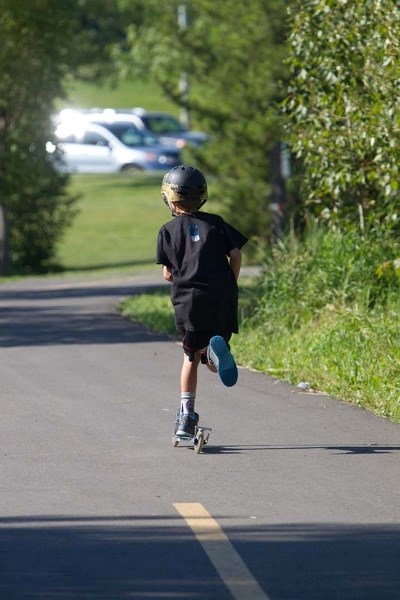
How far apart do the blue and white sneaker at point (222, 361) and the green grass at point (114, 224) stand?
20.9 m

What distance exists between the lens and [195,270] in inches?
318

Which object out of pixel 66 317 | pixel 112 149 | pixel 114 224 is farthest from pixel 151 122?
pixel 66 317

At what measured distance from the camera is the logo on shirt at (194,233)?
8133 mm

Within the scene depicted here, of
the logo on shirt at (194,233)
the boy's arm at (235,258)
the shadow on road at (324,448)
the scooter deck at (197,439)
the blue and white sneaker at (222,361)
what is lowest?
A: the shadow on road at (324,448)

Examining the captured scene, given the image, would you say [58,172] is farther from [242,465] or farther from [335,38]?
[242,465]

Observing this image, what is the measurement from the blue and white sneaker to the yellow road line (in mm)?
1331

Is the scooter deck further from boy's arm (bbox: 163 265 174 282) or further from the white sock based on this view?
boy's arm (bbox: 163 265 174 282)

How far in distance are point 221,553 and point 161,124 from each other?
150 feet

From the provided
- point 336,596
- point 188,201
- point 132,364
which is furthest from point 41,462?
point 132,364

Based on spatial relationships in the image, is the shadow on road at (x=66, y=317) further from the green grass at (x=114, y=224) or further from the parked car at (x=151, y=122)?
the parked car at (x=151, y=122)

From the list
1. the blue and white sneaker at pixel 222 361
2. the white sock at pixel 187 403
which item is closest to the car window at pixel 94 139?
the white sock at pixel 187 403

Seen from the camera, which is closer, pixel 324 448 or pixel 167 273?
pixel 324 448

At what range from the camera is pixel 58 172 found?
29500mm

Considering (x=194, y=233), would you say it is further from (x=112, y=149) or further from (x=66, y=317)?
(x=112, y=149)
